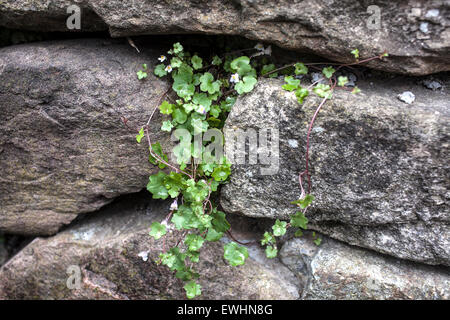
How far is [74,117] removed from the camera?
1.81 m

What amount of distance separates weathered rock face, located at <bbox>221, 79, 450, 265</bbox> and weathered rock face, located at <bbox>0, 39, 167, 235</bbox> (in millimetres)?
550

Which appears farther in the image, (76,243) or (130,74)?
(76,243)

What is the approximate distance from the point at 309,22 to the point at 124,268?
162 centimetres

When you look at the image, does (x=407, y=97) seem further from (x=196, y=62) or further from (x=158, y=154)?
(x=158, y=154)

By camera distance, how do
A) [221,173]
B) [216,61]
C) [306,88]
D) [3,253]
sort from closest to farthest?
1. [306,88]
2. [221,173]
3. [216,61]
4. [3,253]

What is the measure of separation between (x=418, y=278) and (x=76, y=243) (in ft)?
6.20

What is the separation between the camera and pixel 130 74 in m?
1.82

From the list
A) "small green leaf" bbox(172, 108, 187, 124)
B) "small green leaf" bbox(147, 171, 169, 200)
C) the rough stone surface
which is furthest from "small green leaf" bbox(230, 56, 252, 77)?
the rough stone surface

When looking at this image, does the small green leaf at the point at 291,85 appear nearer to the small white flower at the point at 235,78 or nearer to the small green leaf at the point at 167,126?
the small white flower at the point at 235,78

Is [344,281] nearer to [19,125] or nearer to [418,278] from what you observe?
[418,278]

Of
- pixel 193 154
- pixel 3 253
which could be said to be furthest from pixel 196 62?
pixel 3 253

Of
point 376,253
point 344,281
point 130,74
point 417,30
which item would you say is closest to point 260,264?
point 344,281

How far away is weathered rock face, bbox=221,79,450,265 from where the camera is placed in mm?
1513
